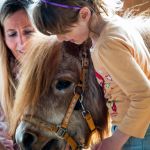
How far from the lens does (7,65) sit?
4.95 ft

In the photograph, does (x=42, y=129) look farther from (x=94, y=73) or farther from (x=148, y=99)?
(x=148, y=99)

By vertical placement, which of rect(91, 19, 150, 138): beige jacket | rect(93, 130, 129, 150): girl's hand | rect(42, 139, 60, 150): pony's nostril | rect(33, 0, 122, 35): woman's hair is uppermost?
rect(33, 0, 122, 35): woman's hair

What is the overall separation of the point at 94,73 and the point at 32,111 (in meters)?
0.21

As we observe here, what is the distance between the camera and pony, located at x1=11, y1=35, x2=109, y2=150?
1.18 meters

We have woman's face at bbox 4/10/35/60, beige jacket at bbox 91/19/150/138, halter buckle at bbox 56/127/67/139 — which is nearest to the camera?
beige jacket at bbox 91/19/150/138

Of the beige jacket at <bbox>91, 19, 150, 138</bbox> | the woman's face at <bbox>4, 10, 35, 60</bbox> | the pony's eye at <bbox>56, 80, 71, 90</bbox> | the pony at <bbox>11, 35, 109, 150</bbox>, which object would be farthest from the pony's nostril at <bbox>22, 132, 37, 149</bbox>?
the woman's face at <bbox>4, 10, 35, 60</bbox>

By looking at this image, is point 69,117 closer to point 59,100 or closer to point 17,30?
point 59,100

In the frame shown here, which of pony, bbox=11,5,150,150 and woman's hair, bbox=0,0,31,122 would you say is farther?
woman's hair, bbox=0,0,31,122

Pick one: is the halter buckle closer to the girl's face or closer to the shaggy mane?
the shaggy mane

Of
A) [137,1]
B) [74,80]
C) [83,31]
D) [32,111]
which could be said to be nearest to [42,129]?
[32,111]

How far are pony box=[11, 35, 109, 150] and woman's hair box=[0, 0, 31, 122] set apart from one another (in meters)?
0.25

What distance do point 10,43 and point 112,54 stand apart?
1.93 feet

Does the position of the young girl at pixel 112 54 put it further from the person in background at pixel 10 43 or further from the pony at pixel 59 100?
the person in background at pixel 10 43

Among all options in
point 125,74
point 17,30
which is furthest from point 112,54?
point 17,30
